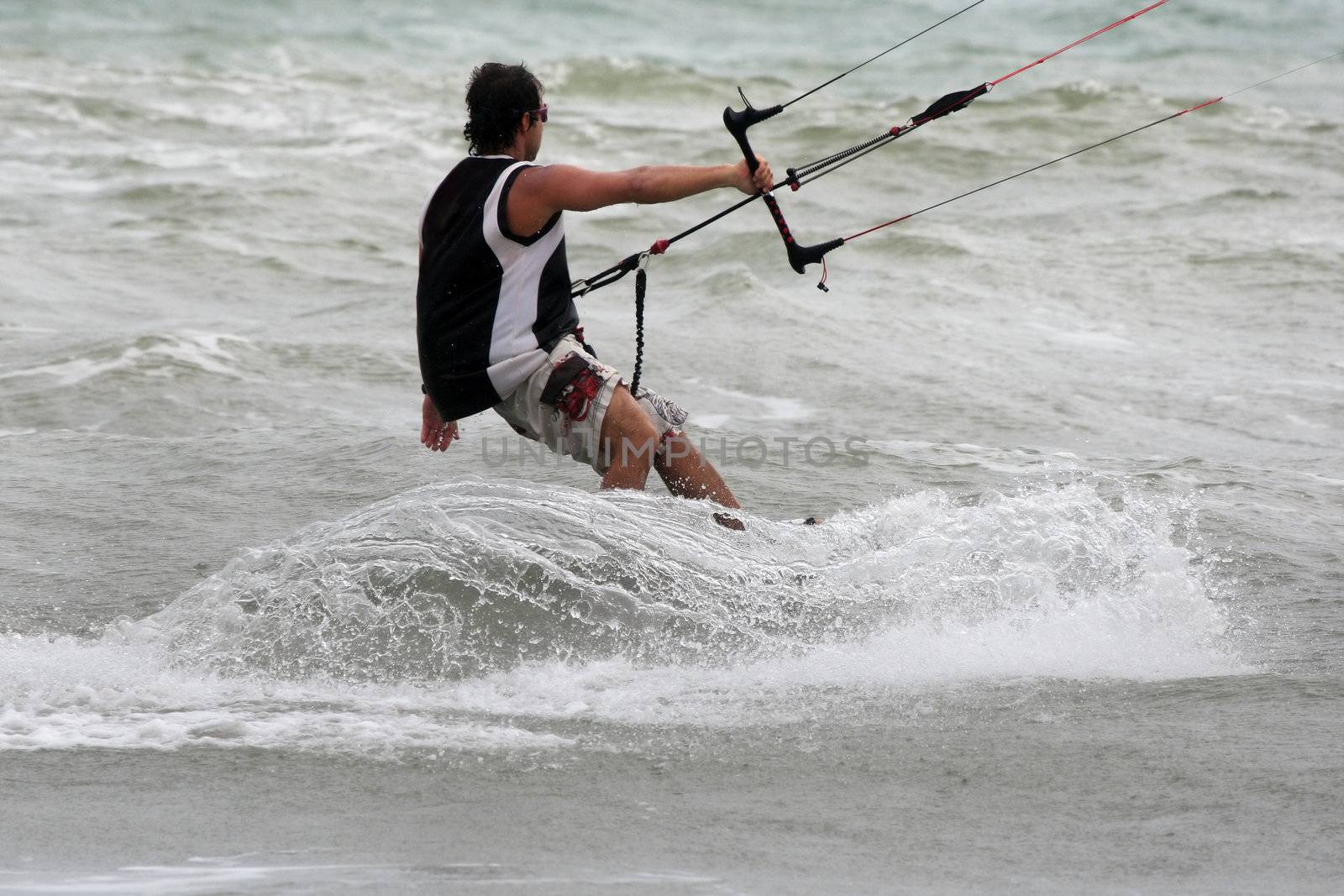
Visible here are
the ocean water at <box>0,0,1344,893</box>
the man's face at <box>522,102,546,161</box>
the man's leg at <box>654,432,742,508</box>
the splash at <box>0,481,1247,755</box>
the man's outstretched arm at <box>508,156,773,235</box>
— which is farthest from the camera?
the man's leg at <box>654,432,742,508</box>

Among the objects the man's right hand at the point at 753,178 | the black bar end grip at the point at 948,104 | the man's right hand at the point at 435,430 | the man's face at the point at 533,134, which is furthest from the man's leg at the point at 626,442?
the black bar end grip at the point at 948,104

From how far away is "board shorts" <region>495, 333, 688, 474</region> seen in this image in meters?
5.03

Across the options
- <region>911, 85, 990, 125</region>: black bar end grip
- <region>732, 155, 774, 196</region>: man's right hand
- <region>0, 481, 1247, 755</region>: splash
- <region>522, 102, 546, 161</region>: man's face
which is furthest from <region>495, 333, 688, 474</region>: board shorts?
<region>911, 85, 990, 125</region>: black bar end grip

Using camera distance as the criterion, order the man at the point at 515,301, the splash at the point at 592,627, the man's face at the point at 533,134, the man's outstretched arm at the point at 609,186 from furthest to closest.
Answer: the man's face at the point at 533,134, the man at the point at 515,301, the man's outstretched arm at the point at 609,186, the splash at the point at 592,627

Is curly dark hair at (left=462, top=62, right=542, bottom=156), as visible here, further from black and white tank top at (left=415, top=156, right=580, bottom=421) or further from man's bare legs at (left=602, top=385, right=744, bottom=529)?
man's bare legs at (left=602, top=385, right=744, bottom=529)

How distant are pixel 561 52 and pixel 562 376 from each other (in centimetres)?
2293

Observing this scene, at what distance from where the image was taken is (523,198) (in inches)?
185

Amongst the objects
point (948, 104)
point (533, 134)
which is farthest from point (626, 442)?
point (948, 104)

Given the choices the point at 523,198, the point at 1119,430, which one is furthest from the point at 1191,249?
the point at 523,198

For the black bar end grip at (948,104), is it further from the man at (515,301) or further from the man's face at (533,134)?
the man's face at (533,134)

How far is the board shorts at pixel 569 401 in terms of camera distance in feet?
16.5

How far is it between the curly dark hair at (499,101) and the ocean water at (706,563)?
1.22 meters

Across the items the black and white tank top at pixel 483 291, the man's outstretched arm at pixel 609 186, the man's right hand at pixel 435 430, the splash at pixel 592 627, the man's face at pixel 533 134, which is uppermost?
the man's face at pixel 533 134

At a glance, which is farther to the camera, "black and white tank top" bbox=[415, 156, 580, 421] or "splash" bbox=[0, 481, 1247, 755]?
"black and white tank top" bbox=[415, 156, 580, 421]
